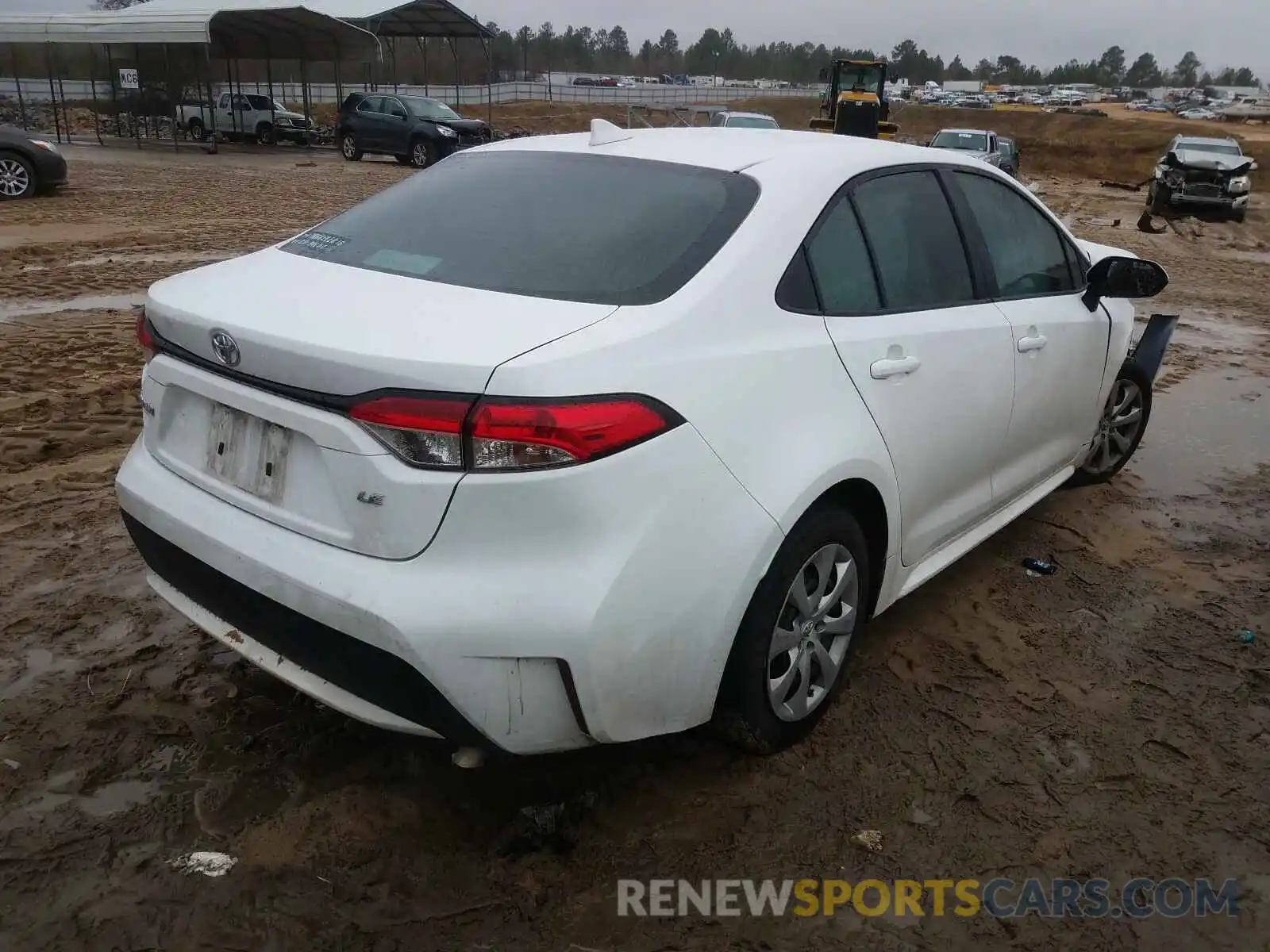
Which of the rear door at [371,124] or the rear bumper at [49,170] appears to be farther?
the rear door at [371,124]

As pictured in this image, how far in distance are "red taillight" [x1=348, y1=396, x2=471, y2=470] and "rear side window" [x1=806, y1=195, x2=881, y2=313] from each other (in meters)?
1.18

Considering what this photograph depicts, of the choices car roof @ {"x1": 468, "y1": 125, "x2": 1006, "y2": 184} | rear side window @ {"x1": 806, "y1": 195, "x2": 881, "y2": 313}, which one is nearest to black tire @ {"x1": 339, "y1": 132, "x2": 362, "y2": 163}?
car roof @ {"x1": 468, "y1": 125, "x2": 1006, "y2": 184}

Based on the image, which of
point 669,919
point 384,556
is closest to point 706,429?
point 384,556

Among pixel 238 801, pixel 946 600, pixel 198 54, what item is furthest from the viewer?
pixel 198 54

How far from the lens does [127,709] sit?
2.98m

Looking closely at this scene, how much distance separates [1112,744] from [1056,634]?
28.6 inches

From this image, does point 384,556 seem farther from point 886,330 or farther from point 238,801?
point 886,330

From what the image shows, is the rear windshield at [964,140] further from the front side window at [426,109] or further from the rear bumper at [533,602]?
the rear bumper at [533,602]

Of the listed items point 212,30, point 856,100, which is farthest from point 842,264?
point 212,30

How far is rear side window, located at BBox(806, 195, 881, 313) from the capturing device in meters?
2.78

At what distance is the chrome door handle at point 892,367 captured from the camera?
9.23ft

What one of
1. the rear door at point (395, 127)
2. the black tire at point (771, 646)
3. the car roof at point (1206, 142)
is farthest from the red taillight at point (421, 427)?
the rear door at point (395, 127)

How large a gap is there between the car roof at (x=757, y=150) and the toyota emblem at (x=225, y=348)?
1330mm

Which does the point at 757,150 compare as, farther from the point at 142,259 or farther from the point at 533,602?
the point at 142,259
